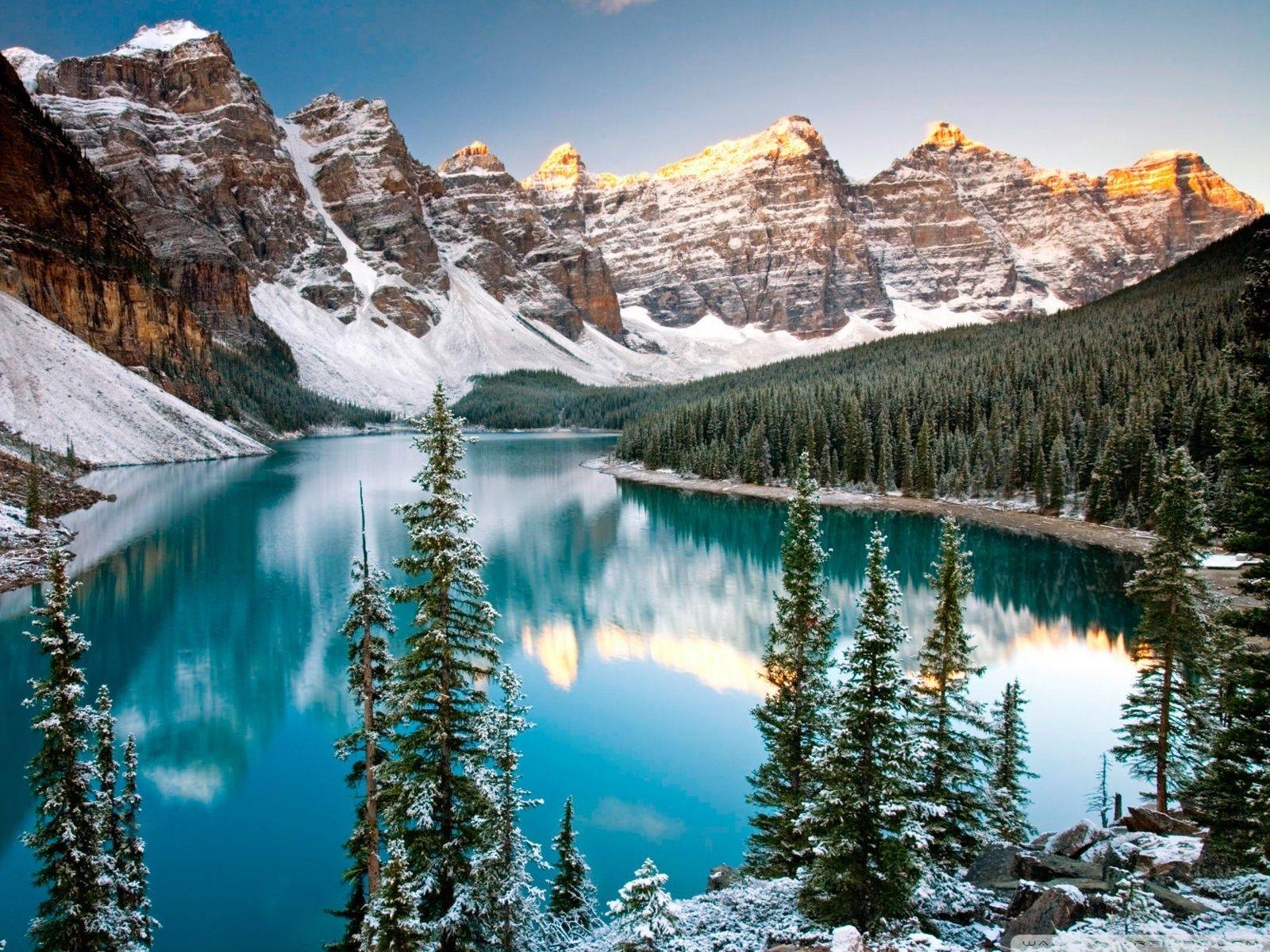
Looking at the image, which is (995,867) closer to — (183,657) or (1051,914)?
(1051,914)

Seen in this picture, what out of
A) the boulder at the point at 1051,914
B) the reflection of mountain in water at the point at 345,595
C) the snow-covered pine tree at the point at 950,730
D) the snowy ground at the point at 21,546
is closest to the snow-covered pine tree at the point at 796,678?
the snow-covered pine tree at the point at 950,730

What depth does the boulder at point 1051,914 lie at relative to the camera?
28.7 ft

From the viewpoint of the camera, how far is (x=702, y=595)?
140 feet

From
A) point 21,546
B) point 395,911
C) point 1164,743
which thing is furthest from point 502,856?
point 21,546

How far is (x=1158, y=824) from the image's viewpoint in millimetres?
14203

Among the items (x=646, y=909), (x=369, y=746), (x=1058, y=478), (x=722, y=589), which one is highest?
(x=1058, y=478)

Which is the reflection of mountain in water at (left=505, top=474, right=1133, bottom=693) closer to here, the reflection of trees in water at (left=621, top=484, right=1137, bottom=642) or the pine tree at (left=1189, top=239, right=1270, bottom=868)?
the reflection of trees in water at (left=621, top=484, right=1137, bottom=642)

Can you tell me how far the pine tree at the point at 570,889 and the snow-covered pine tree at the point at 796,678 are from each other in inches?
147

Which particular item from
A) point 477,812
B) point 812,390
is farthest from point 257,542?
point 812,390

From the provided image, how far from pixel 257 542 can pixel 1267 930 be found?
181 ft

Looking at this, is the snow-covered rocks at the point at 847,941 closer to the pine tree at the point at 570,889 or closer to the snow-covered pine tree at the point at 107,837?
the pine tree at the point at 570,889

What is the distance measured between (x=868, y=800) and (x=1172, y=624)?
12.4 metres

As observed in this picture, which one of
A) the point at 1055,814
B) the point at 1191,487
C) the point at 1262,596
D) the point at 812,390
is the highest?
the point at 812,390

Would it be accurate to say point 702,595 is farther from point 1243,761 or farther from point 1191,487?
point 1243,761
